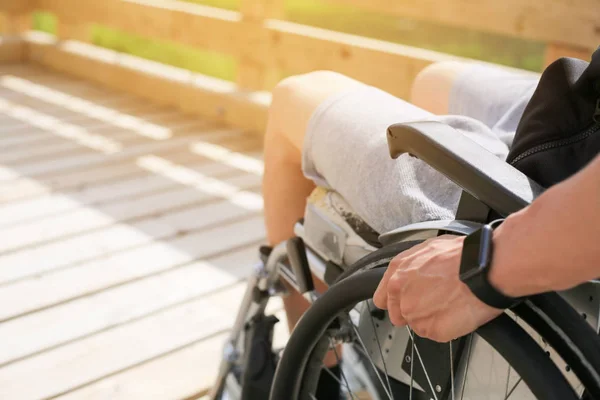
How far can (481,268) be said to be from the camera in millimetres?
602

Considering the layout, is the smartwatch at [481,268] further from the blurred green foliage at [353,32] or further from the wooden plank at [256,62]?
the blurred green foliage at [353,32]

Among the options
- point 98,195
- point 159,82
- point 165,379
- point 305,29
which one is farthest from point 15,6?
point 165,379

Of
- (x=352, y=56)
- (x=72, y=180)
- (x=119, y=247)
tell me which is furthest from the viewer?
(x=352, y=56)

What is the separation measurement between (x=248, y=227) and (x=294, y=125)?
117 cm

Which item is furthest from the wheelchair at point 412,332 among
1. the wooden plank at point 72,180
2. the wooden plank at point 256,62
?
the wooden plank at point 256,62

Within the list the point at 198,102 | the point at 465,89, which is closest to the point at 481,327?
the point at 465,89

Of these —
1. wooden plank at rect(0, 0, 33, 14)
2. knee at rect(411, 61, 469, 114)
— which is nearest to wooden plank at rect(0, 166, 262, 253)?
knee at rect(411, 61, 469, 114)

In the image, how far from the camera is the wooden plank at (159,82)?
3154 mm

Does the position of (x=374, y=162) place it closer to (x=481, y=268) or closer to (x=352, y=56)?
Answer: (x=481, y=268)

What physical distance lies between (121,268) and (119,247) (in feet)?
0.42

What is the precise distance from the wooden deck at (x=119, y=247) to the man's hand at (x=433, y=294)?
0.83m

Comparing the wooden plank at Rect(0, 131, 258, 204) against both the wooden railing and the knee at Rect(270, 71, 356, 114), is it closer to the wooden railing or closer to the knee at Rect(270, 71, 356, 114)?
the wooden railing

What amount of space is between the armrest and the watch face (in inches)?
1.7

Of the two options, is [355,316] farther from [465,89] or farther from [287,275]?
[465,89]
